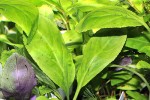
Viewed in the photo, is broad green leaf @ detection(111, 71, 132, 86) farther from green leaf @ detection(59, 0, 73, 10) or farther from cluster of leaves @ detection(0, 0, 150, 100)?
green leaf @ detection(59, 0, 73, 10)

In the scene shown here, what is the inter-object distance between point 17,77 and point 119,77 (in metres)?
0.23

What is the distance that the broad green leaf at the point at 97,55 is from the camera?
20.8 inches

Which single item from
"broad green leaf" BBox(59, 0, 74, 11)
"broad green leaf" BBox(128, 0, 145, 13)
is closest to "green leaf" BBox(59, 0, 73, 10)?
"broad green leaf" BBox(59, 0, 74, 11)

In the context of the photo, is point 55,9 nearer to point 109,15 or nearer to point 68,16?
point 68,16

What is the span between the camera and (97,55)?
53cm

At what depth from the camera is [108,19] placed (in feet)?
1.68

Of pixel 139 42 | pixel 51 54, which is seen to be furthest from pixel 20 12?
pixel 139 42

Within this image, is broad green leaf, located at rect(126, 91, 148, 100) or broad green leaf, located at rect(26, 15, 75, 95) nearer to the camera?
broad green leaf, located at rect(26, 15, 75, 95)

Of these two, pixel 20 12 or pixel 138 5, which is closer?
pixel 20 12

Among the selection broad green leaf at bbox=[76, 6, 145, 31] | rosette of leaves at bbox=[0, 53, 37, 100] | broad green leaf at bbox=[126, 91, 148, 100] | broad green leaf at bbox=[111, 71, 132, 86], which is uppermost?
broad green leaf at bbox=[76, 6, 145, 31]

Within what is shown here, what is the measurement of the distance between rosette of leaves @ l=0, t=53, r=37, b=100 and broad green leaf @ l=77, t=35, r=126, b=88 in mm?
81

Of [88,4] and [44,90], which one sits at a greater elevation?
[88,4]

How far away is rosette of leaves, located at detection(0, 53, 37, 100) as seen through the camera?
47 cm

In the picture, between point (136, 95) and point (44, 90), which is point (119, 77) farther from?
point (44, 90)
